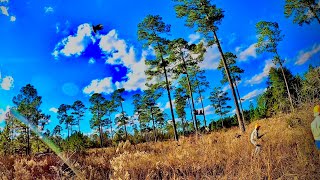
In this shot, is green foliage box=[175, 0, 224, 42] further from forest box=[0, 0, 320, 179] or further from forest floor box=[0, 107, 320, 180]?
forest floor box=[0, 107, 320, 180]

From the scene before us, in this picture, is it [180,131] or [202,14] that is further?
[180,131]

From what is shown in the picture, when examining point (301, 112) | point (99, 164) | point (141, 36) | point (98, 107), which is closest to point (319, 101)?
point (301, 112)

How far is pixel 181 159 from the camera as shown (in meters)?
5.84

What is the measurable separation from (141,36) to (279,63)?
1491 cm

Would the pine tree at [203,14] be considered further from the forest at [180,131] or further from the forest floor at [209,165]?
the forest floor at [209,165]

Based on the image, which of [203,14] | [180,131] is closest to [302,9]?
[203,14]

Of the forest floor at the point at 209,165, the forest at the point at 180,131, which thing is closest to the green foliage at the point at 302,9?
the forest at the point at 180,131

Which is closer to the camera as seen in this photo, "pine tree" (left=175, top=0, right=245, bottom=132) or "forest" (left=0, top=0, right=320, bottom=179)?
"forest" (left=0, top=0, right=320, bottom=179)

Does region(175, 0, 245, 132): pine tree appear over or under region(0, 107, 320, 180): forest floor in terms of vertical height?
over

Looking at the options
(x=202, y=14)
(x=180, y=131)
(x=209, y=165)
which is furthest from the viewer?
(x=180, y=131)

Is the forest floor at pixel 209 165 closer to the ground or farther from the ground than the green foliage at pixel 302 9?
closer to the ground

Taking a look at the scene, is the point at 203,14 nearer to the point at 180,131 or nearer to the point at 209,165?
the point at 209,165

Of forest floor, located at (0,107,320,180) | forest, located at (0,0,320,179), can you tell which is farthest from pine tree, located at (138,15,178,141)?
forest floor, located at (0,107,320,180)

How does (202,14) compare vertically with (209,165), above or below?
above
